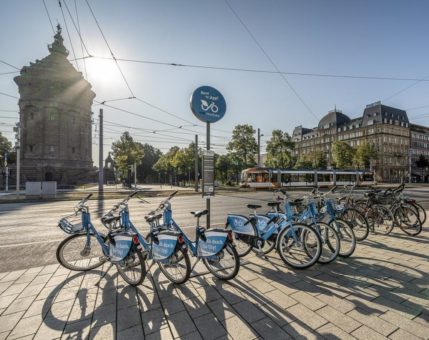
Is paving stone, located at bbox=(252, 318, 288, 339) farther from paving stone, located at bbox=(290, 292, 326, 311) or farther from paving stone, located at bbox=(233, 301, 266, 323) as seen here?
paving stone, located at bbox=(290, 292, 326, 311)

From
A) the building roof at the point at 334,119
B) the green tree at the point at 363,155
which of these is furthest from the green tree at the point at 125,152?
the building roof at the point at 334,119

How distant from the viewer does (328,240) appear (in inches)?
164

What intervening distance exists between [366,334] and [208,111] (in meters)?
4.18

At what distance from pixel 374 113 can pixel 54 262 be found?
9182 centimetres

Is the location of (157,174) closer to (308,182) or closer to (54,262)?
(308,182)

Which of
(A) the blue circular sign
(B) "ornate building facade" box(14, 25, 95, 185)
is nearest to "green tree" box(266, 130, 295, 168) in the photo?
(B) "ornate building facade" box(14, 25, 95, 185)

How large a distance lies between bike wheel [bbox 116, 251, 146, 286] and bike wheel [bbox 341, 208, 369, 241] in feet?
14.6

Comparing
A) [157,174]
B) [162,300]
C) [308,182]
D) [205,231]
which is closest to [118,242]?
[162,300]

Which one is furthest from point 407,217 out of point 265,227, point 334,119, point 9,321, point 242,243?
point 334,119

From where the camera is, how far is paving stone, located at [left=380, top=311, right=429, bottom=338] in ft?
7.45

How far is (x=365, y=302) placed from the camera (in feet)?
9.21

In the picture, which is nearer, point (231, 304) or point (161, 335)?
point (161, 335)

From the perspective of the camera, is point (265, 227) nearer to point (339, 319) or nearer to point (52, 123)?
point (339, 319)

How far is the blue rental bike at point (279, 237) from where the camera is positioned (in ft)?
12.8
